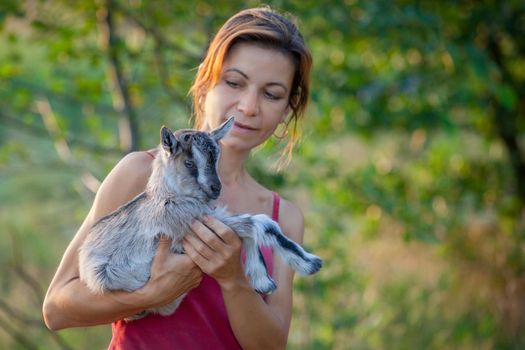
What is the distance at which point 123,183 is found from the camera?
11.1 feet

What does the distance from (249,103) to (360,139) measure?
15.7 ft

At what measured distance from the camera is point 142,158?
3406mm

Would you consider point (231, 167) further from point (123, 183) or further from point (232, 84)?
point (123, 183)

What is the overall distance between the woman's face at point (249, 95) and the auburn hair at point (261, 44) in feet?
0.10

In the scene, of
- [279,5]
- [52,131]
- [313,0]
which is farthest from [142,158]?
[52,131]

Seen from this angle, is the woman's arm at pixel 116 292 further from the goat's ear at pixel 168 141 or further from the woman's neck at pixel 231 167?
the woman's neck at pixel 231 167

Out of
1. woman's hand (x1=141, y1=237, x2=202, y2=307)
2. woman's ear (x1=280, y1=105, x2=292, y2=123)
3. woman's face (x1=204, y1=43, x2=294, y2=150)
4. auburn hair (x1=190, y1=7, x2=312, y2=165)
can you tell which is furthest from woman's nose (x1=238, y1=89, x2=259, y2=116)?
woman's hand (x1=141, y1=237, x2=202, y2=307)

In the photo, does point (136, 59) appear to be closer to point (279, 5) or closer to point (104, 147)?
point (104, 147)

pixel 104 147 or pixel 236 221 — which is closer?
pixel 236 221

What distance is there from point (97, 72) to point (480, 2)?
3.60 metres

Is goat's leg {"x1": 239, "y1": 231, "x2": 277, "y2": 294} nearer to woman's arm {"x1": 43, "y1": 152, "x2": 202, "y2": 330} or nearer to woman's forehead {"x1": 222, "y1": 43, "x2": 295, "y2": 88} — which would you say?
woman's arm {"x1": 43, "y1": 152, "x2": 202, "y2": 330}

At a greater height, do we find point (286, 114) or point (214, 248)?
point (286, 114)

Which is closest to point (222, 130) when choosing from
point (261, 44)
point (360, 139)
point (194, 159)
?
point (194, 159)

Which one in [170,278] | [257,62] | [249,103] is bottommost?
[170,278]
